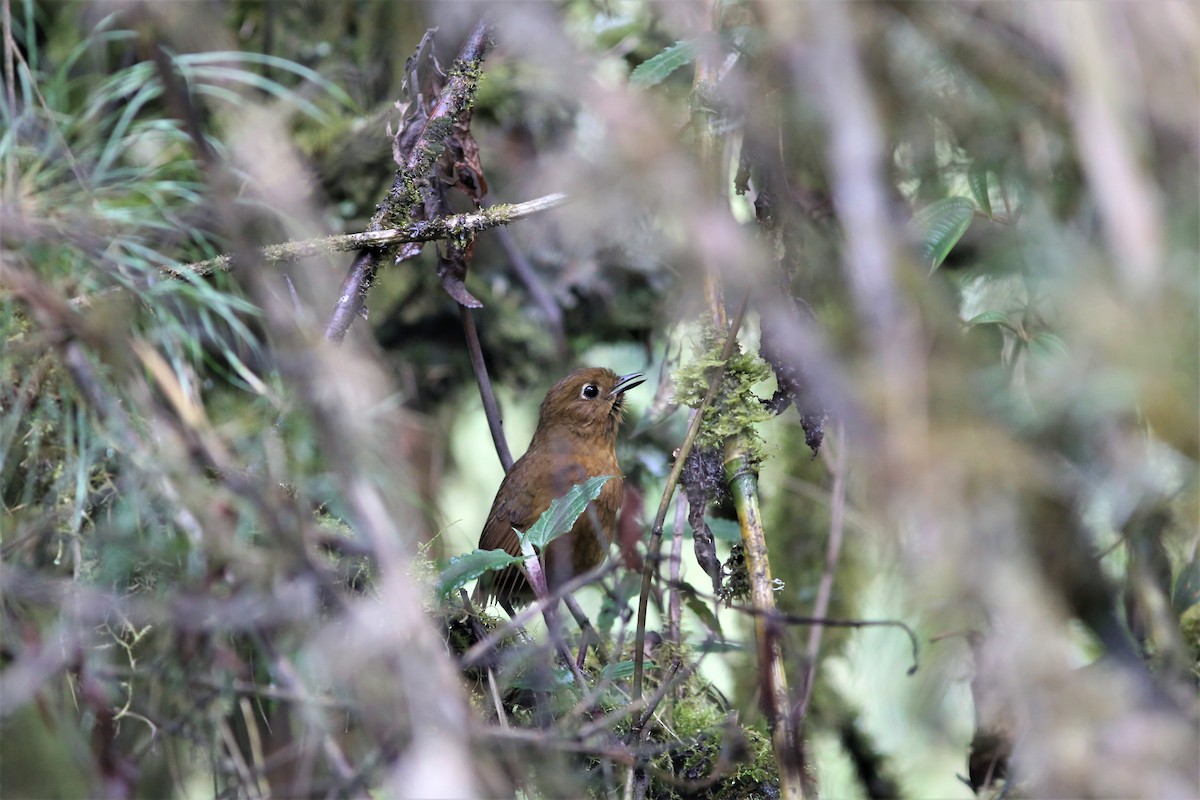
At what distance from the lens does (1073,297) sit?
171cm

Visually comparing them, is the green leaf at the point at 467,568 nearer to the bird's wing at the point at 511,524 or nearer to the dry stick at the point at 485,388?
the dry stick at the point at 485,388

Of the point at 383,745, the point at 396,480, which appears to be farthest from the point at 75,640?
the point at 396,480

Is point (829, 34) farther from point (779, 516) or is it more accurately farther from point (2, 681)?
point (779, 516)

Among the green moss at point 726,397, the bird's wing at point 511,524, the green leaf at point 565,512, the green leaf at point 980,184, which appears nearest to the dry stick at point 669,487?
the green moss at point 726,397

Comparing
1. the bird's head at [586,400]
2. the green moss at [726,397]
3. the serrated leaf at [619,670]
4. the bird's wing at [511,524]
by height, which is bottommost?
the bird's wing at [511,524]

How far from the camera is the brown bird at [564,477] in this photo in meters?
3.76

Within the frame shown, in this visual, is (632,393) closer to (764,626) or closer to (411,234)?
(411,234)

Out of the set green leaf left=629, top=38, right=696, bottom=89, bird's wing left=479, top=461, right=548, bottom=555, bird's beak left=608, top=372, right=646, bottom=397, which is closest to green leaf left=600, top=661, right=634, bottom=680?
green leaf left=629, top=38, right=696, bottom=89

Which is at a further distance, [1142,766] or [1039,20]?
[1039,20]

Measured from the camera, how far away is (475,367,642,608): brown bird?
3.76 m

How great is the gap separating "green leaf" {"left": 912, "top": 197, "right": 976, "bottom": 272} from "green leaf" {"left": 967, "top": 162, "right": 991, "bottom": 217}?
8 centimetres

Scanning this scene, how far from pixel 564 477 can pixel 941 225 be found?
184 centimetres

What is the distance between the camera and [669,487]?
2398 millimetres

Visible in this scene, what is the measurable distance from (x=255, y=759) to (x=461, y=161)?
1.60m
